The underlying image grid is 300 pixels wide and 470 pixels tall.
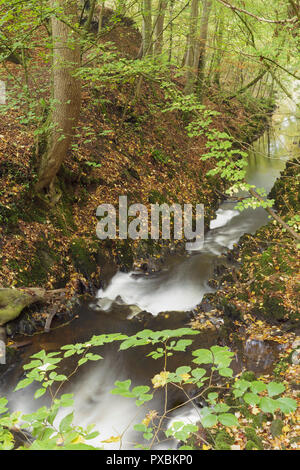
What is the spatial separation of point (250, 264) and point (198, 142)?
8.04 meters

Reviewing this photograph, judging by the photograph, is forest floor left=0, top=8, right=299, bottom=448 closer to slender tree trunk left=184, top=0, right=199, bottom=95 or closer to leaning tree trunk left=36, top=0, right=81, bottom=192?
leaning tree trunk left=36, top=0, right=81, bottom=192

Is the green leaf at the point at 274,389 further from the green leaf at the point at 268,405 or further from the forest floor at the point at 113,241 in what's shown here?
the forest floor at the point at 113,241

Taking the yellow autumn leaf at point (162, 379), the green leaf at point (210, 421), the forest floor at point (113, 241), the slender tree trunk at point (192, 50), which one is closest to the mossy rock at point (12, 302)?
the forest floor at point (113, 241)

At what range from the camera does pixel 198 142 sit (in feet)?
46.2

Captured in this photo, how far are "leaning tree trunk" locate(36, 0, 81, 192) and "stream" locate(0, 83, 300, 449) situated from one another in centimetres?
329

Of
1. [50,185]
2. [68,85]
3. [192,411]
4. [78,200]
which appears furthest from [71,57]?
[192,411]

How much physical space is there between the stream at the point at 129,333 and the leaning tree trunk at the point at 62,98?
329 cm

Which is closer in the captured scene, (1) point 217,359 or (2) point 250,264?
(1) point 217,359

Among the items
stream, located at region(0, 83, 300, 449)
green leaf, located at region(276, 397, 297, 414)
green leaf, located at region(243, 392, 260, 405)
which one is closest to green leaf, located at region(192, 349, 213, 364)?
green leaf, located at region(243, 392, 260, 405)

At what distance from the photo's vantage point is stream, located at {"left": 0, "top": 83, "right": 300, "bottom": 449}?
4.75m

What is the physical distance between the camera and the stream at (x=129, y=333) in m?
4.75

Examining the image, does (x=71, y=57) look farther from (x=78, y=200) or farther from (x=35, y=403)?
(x=35, y=403)

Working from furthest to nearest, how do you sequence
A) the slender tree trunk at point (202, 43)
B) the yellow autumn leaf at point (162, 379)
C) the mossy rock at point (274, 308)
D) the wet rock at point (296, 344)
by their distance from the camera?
the slender tree trunk at point (202, 43)
the mossy rock at point (274, 308)
the wet rock at point (296, 344)
the yellow autumn leaf at point (162, 379)

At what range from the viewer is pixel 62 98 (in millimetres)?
6371
